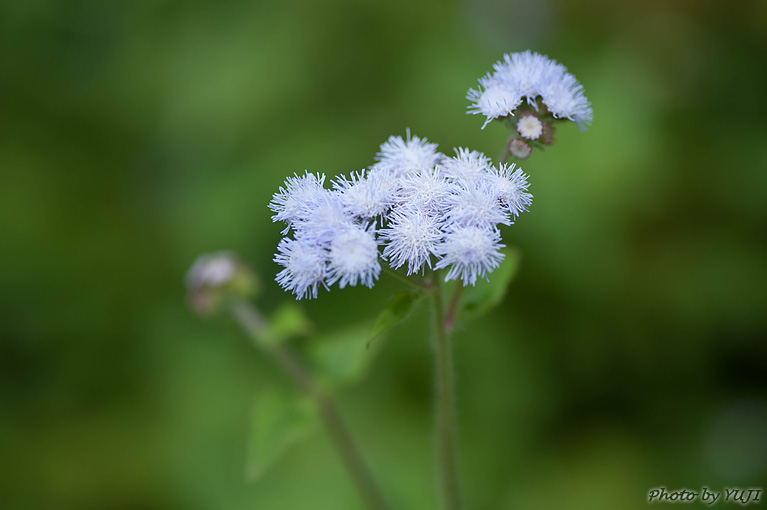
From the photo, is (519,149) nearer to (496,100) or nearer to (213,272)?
(496,100)

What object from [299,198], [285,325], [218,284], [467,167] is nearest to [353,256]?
[299,198]

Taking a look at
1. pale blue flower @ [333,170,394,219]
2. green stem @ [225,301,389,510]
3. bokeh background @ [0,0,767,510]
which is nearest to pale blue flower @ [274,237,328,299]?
pale blue flower @ [333,170,394,219]

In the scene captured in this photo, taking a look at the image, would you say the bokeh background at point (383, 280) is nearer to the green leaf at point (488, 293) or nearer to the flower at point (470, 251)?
the green leaf at point (488, 293)

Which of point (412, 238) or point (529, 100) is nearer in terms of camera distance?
point (412, 238)

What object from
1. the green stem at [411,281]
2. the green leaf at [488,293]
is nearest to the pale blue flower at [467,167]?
the green stem at [411,281]

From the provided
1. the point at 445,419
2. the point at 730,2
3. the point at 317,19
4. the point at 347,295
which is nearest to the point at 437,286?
the point at 445,419

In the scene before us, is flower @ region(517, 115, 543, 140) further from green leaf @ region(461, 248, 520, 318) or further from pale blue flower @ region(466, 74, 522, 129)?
green leaf @ region(461, 248, 520, 318)

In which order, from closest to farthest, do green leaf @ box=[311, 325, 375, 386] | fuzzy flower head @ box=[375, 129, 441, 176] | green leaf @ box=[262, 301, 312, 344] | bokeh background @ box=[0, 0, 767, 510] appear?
fuzzy flower head @ box=[375, 129, 441, 176] < green leaf @ box=[262, 301, 312, 344] < green leaf @ box=[311, 325, 375, 386] < bokeh background @ box=[0, 0, 767, 510]
